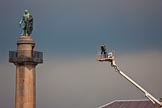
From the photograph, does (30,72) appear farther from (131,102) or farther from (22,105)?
(131,102)

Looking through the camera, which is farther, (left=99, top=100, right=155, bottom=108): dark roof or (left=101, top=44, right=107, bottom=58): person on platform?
(left=99, top=100, right=155, bottom=108): dark roof

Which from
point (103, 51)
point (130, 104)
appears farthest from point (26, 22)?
point (130, 104)

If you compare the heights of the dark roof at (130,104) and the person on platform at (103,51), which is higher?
the person on platform at (103,51)

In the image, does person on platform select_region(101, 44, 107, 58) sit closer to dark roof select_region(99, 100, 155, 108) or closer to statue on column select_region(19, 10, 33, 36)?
statue on column select_region(19, 10, 33, 36)

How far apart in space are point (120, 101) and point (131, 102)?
3.07m

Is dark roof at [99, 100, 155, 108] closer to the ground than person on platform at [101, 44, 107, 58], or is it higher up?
closer to the ground

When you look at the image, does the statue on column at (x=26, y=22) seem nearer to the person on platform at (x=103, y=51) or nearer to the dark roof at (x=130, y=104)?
the person on platform at (x=103, y=51)

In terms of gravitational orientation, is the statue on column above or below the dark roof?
above

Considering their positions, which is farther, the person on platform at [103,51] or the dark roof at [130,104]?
the dark roof at [130,104]

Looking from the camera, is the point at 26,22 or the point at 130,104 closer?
the point at 26,22

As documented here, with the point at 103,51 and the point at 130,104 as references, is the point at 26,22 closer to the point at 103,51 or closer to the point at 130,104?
the point at 103,51

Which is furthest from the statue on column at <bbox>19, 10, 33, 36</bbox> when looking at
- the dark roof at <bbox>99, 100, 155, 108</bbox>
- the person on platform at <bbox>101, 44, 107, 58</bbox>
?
the dark roof at <bbox>99, 100, 155, 108</bbox>

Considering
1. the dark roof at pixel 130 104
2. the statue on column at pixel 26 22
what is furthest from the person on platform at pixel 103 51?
the dark roof at pixel 130 104

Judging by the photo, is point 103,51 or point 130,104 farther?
point 130,104
